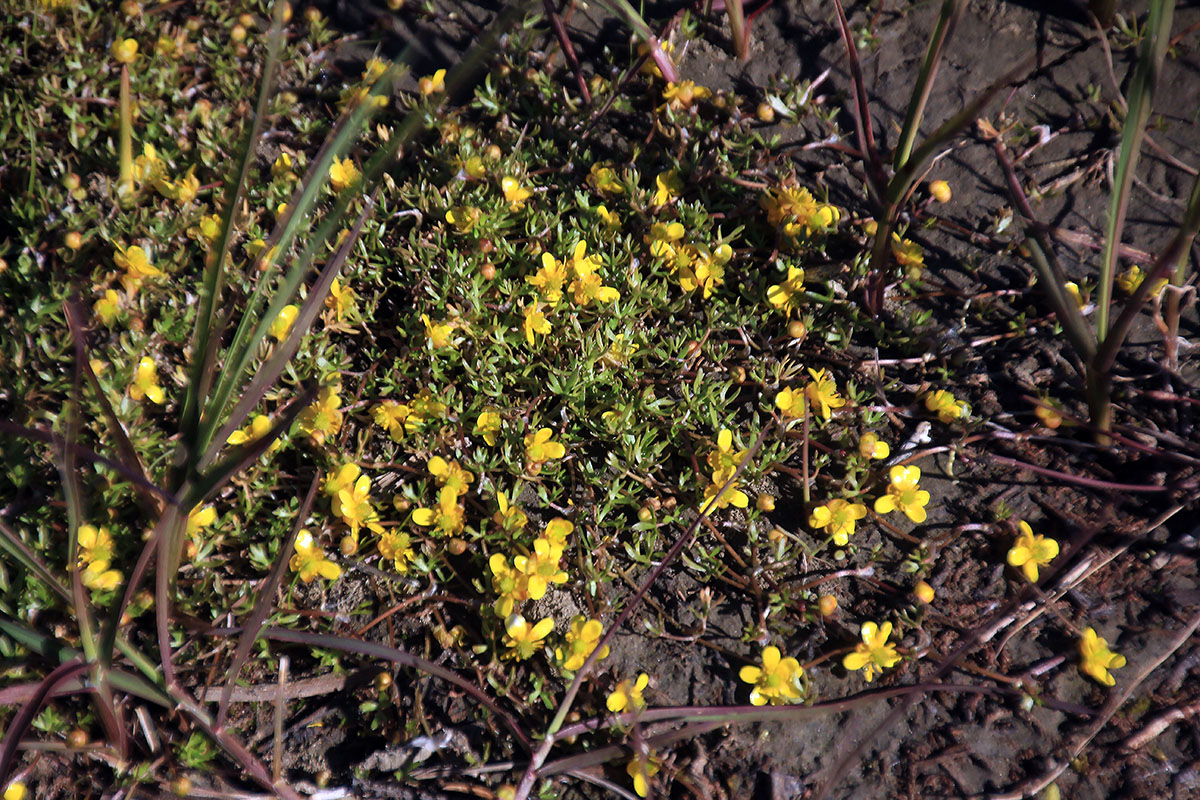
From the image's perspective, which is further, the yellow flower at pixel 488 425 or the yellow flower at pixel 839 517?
the yellow flower at pixel 488 425

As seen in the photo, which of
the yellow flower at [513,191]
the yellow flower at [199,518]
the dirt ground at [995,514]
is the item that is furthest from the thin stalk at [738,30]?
the yellow flower at [199,518]

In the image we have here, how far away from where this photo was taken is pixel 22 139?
322 cm

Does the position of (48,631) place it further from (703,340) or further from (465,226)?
(703,340)

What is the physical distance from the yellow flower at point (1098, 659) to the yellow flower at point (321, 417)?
2.29 m

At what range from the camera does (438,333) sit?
2662mm

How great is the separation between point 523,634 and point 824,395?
1189 millimetres

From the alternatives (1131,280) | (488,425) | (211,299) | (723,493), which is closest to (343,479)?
(488,425)

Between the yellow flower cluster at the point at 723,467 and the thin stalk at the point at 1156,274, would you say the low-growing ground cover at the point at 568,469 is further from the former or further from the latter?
the thin stalk at the point at 1156,274

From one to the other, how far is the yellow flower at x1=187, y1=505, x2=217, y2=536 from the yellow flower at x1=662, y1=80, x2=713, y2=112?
2178 mm

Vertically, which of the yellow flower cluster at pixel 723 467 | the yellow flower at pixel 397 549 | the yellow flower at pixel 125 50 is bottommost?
the yellow flower cluster at pixel 723 467

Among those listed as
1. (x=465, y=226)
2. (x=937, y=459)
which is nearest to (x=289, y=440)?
(x=465, y=226)

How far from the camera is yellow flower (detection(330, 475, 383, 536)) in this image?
2.41 m

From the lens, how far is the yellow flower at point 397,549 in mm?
2455

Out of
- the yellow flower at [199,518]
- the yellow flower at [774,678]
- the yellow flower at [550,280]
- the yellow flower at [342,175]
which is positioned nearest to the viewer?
the yellow flower at [774,678]
